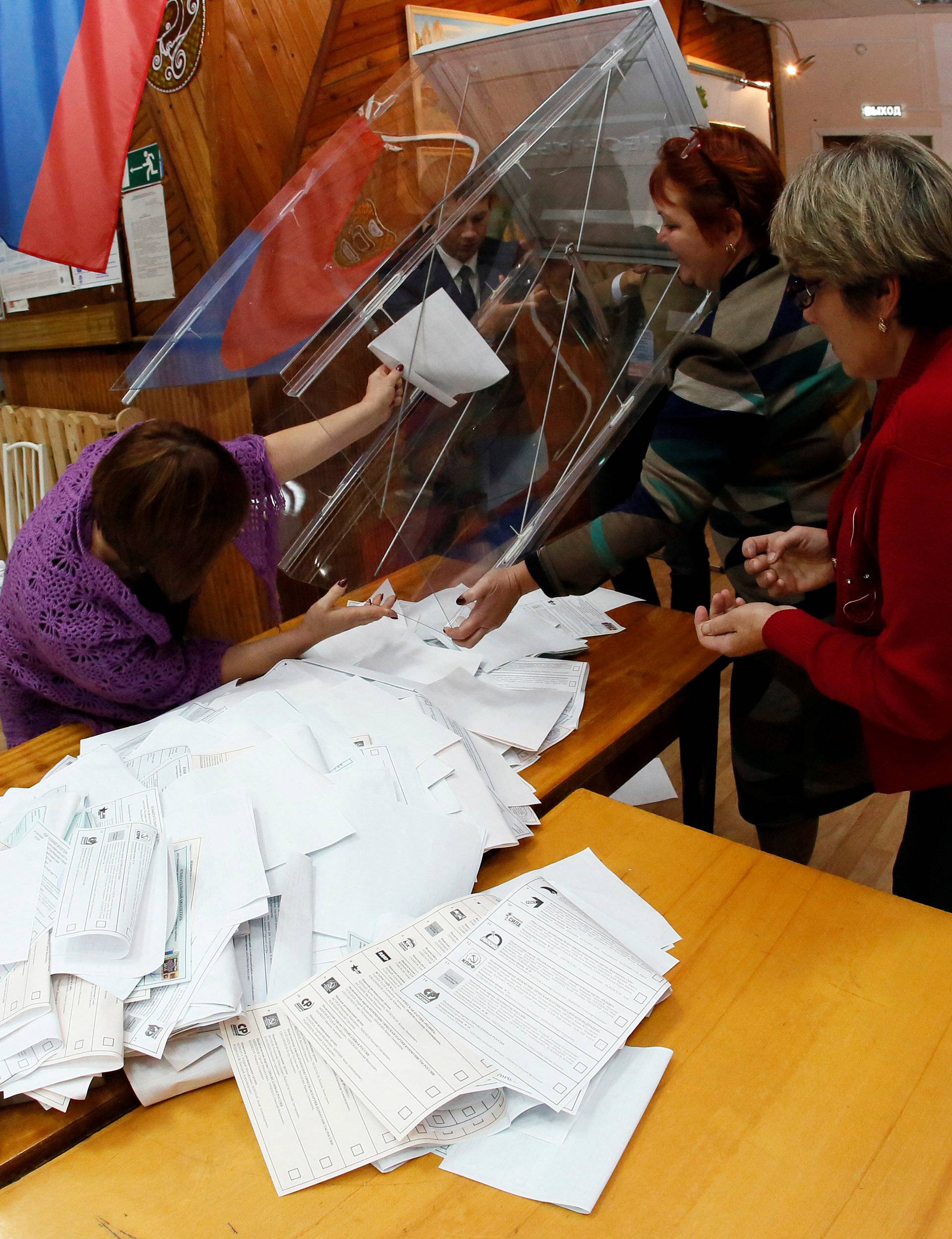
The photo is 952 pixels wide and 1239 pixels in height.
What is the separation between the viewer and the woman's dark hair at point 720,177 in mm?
1386

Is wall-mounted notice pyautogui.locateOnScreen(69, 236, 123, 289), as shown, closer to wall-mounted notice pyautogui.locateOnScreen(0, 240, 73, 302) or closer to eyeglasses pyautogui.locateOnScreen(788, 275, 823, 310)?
wall-mounted notice pyautogui.locateOnScreen(0, 240, 73, 302)

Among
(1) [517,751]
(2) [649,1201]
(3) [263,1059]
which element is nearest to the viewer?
(2) [649,1201]

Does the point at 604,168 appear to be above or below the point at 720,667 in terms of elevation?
above

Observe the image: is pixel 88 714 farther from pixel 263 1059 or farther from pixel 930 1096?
pixel 930 1096

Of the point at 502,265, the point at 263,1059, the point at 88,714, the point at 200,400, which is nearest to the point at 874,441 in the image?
the point at 502,265

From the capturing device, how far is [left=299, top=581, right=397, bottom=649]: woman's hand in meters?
1.52

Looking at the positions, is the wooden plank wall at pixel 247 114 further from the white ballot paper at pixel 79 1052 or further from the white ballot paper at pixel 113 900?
the white ballot paper at pixel 79 1052

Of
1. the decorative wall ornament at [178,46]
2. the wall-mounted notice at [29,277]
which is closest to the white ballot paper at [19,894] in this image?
the decorative wall ornament at [178,46]

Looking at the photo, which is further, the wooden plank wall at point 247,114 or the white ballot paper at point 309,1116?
the wooden plank wall at point 247,114

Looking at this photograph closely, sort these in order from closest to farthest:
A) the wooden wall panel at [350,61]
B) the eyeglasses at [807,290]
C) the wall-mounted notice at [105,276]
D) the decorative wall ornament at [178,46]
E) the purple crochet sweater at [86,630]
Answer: the eyeglasses at [807,290], the purple crochet sweater at [86,630], the decorative wall ornament at [178,46], the wooden wall panel at [350,61], the wall-mounted notice at [105,276]

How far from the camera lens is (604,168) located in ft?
A: 4.61

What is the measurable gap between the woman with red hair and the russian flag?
5.05 feet

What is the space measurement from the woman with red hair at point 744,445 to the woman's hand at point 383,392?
1.01 feet

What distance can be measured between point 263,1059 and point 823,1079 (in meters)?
0.50
